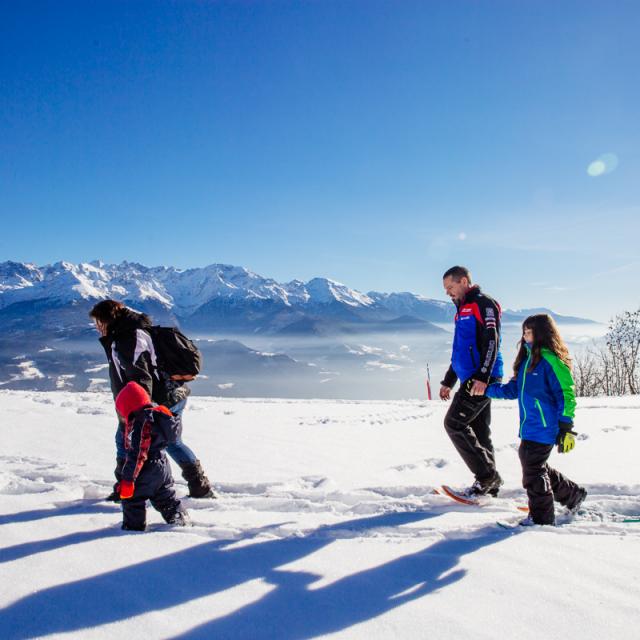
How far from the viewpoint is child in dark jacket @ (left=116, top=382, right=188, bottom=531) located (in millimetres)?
3289

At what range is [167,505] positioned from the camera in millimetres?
3539

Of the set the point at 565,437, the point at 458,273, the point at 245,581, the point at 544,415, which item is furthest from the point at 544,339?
the point at 245,581

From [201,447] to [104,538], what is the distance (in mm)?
3926

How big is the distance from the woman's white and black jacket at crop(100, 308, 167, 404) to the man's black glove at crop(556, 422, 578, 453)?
3.39 m

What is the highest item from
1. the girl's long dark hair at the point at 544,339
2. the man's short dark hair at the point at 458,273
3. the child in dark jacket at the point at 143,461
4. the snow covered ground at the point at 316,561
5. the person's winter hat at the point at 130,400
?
the man's short dark hair at the point at 458,273

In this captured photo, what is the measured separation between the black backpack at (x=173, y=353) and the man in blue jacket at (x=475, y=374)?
2554 millimetres

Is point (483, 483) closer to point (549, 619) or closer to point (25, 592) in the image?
point (549, 619)

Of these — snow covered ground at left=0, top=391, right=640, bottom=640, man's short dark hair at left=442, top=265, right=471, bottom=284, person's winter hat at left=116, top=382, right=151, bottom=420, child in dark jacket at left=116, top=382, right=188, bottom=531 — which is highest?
man's short dark hair at left=442, top=265, right=471, bottom=284

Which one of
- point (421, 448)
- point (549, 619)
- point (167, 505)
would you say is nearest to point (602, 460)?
point (421, 448)

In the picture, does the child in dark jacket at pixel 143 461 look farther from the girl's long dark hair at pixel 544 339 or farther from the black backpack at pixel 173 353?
the girl's long dark hair at pixel 544 339

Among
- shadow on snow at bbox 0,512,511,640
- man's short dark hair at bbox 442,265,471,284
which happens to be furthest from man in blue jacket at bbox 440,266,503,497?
shadow on snow at bbox 0,512,511,640

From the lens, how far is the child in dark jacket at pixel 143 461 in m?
3.29

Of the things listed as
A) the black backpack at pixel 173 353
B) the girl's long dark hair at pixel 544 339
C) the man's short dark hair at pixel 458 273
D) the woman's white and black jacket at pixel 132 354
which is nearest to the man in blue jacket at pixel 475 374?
the man's short dark hair at pixel 458 273

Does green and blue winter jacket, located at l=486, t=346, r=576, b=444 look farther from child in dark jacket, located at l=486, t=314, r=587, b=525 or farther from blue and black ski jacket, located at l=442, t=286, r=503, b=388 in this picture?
blue and black ski jacket, located at l=442, t=286, r=503, b=388
